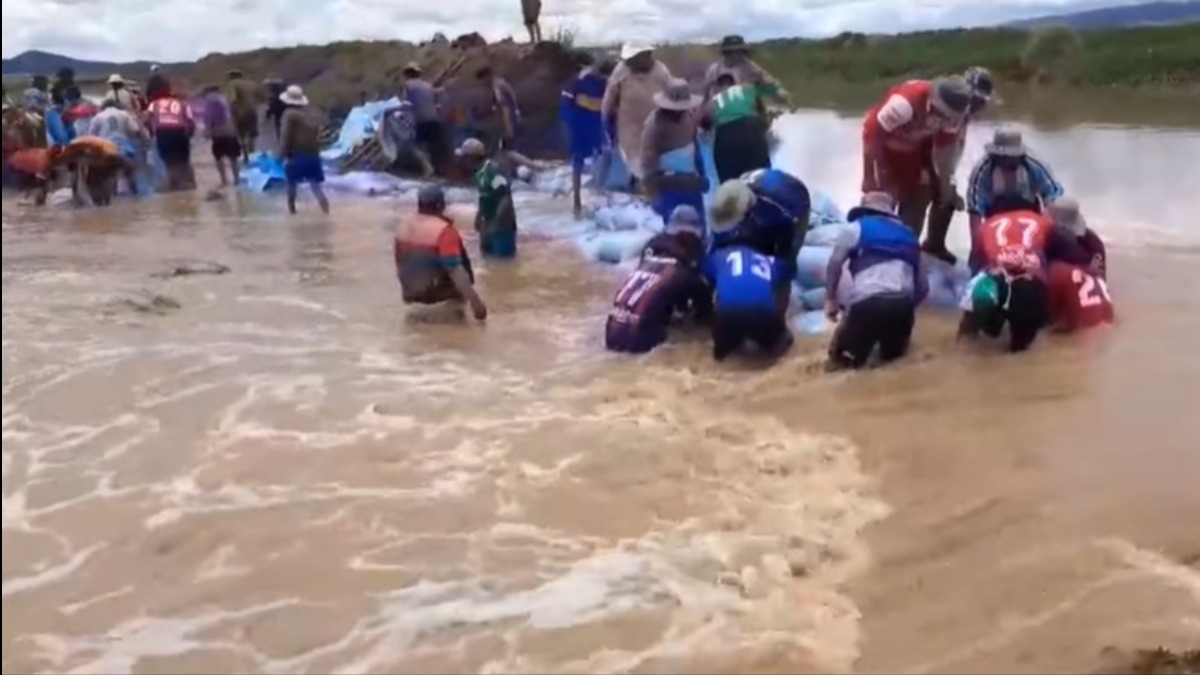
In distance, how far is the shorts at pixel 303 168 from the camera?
1180 centimetres

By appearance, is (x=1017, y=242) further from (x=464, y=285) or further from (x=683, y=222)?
(x=464, y=285)

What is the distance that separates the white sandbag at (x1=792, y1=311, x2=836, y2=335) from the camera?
23.5 ft

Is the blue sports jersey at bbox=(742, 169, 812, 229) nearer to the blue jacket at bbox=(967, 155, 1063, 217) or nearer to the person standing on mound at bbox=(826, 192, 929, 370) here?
the person standing on mound at bbox=(826, 192, 929, 370)

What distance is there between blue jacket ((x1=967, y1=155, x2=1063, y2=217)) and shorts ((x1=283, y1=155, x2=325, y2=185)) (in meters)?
6.25

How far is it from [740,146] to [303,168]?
15.7 ft

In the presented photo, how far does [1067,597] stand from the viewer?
12.4 feet

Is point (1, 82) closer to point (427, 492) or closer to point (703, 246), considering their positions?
point (427, 492)

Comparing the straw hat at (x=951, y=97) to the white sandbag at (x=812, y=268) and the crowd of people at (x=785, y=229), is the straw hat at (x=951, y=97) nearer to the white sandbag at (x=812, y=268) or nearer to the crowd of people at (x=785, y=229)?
the crowd of people at (x=785, y=229)

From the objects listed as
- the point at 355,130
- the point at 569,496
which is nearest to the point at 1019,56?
the point at 355,130

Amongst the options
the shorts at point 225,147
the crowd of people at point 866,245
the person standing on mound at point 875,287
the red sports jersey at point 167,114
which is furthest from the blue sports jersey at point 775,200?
the shorts at point 225,147

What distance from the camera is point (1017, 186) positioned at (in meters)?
7.32

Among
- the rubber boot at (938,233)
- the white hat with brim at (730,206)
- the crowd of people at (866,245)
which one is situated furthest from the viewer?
the rubber boot at (938,233)

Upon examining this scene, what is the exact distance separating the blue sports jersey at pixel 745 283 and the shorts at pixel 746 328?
0.08ft

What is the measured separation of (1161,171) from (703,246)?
9.75 meters
